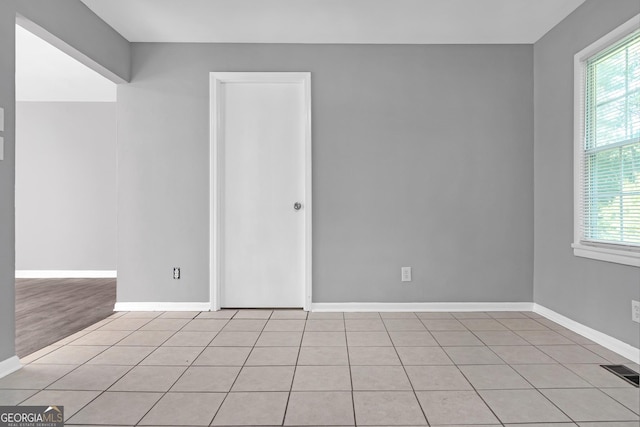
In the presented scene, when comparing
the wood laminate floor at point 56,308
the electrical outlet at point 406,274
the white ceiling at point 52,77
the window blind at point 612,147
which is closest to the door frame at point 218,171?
the electrical outlet at point 406,274

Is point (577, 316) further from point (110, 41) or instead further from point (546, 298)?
point (110, 41)

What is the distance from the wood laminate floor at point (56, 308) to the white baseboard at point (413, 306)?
6.81 feet

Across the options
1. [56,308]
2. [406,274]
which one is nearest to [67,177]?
Result: [56,308]

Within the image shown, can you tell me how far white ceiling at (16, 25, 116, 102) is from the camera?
379 cm

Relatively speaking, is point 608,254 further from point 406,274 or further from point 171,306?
point 171,306

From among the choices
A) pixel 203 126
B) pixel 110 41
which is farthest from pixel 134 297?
pixel 110 41

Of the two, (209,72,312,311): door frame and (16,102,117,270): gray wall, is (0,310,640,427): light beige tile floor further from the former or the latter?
(16,102,117,270): gray wall

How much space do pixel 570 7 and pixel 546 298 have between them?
243 centimetres

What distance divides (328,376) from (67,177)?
5339 millimetres

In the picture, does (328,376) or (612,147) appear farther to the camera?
(612,147)

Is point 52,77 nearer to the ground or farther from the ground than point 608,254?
farther from the ground

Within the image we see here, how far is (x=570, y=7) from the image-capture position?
2.92 metres

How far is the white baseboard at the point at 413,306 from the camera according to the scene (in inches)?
139

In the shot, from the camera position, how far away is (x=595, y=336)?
2729mm
